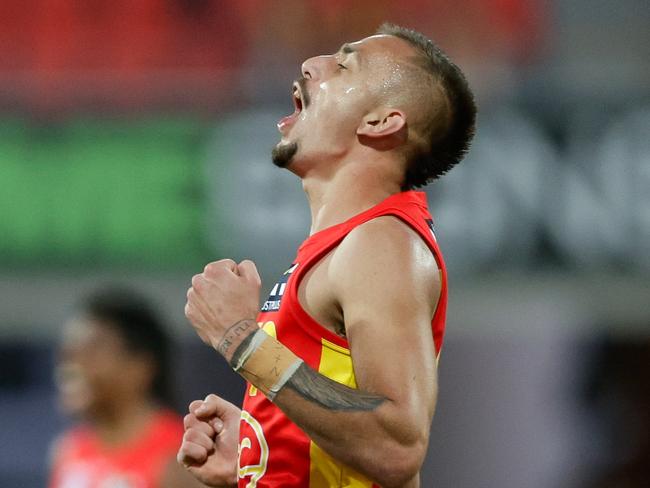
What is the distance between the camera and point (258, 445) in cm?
257

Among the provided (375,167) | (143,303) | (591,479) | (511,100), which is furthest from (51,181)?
(375,167)

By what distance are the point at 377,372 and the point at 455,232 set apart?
16.4ft

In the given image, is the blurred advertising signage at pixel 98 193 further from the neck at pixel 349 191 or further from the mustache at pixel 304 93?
the neck at pixel 349 191

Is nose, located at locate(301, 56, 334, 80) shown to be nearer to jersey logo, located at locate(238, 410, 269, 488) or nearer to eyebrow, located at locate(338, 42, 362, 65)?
eyebrow, located at locate(338, 42, 362, 65)

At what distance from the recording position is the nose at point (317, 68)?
2.86m

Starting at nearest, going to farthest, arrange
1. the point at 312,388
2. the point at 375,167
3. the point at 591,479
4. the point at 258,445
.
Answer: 1. the point at 312,388
2. the point at 258,445
3. the point at 375,167
4. the point at 591,479

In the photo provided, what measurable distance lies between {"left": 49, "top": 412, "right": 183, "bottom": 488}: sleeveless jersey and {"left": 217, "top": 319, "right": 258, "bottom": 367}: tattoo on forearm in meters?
2.51

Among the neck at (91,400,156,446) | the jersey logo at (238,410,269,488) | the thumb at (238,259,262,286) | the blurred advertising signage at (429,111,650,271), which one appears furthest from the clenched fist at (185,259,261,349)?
the blurred advertising signage at (429,111,650,271)

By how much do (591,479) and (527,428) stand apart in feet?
1.57

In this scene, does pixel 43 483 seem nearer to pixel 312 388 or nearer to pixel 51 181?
pixel 51 181

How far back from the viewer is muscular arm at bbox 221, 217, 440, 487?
7.50 feet

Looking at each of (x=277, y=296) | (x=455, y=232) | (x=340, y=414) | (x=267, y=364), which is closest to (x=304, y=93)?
(x=277, y=296)

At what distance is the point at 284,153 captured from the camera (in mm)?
2846

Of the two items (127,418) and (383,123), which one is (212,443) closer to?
(383,123)
